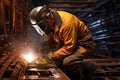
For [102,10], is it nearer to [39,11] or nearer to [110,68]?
[110,68]

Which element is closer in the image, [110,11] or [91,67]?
[91,67]

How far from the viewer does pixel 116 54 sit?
791cm

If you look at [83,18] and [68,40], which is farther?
[83,18]

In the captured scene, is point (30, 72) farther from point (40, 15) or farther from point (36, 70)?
point (40, 15)

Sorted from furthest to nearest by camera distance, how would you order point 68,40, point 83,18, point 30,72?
point 83,18 < point 68,40 < point 30,72

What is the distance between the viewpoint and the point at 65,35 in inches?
147

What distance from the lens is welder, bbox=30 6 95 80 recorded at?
12.3 ft

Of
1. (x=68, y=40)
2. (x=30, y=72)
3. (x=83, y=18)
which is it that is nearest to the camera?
(x=30, y=72)

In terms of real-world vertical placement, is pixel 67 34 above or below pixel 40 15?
below

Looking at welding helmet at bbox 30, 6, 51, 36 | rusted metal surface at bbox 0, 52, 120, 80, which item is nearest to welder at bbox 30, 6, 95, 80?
welding helmet at bbox 30, 6, 51, 36

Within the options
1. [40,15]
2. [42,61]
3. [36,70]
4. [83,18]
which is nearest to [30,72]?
[36,70]

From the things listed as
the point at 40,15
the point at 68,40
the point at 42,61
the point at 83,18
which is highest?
the point at 83,18

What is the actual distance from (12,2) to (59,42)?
186cm

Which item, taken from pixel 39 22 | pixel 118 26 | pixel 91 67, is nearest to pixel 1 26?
pixel 39 22
